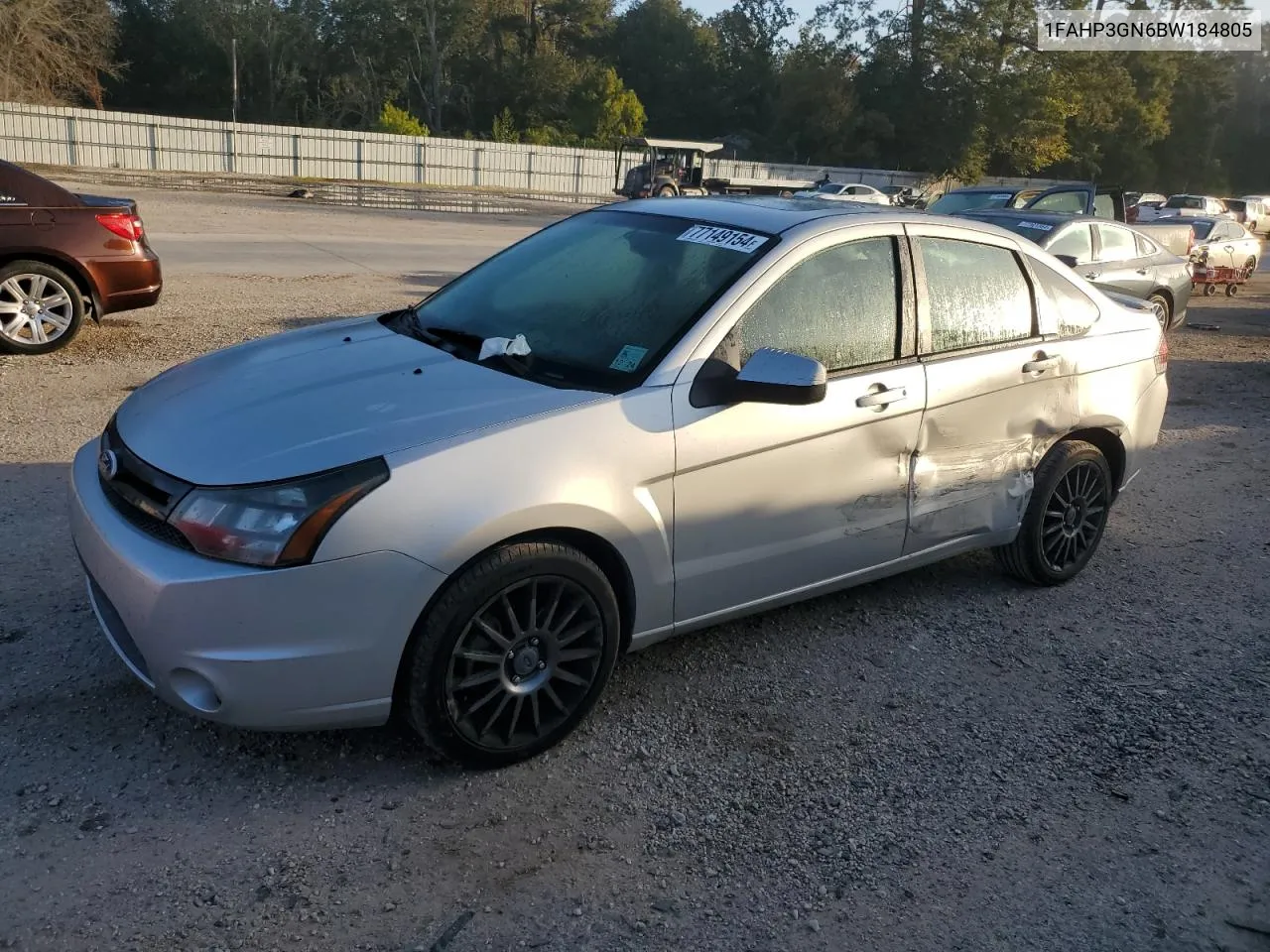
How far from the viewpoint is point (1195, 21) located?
67500mm

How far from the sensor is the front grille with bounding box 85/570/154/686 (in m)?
3.12

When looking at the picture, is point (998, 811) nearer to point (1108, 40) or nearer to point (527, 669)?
point (527, 669)

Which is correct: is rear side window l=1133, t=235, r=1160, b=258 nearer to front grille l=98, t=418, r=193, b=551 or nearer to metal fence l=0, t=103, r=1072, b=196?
front grille l=98, t=418, r=193, b=551

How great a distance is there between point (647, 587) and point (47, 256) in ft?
22.5

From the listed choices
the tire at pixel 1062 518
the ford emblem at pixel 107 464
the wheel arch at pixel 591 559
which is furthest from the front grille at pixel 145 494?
the tire at pixel 1062 518

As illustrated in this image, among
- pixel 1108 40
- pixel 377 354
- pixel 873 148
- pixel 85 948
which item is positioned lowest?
pixel 85 948

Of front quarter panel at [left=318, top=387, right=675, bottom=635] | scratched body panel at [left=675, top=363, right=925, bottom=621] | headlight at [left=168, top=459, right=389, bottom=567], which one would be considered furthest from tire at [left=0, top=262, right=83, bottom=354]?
scratched body panel at [left=675, top=363, right=925, bottom=621]

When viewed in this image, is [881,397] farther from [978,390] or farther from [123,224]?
[123,224]

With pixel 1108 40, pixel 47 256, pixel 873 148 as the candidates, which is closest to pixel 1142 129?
pixel 1108 40

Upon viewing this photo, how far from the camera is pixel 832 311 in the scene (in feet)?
13.3

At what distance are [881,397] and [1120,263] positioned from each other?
964cm

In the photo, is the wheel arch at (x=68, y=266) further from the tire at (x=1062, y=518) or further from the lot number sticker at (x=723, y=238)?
the tire at (x=1062, y=518)

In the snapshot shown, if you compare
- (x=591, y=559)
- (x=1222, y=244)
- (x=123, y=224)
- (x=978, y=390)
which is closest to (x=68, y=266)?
(x=123, y=224)

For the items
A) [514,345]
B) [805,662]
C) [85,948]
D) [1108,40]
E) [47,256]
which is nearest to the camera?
[85,948]
